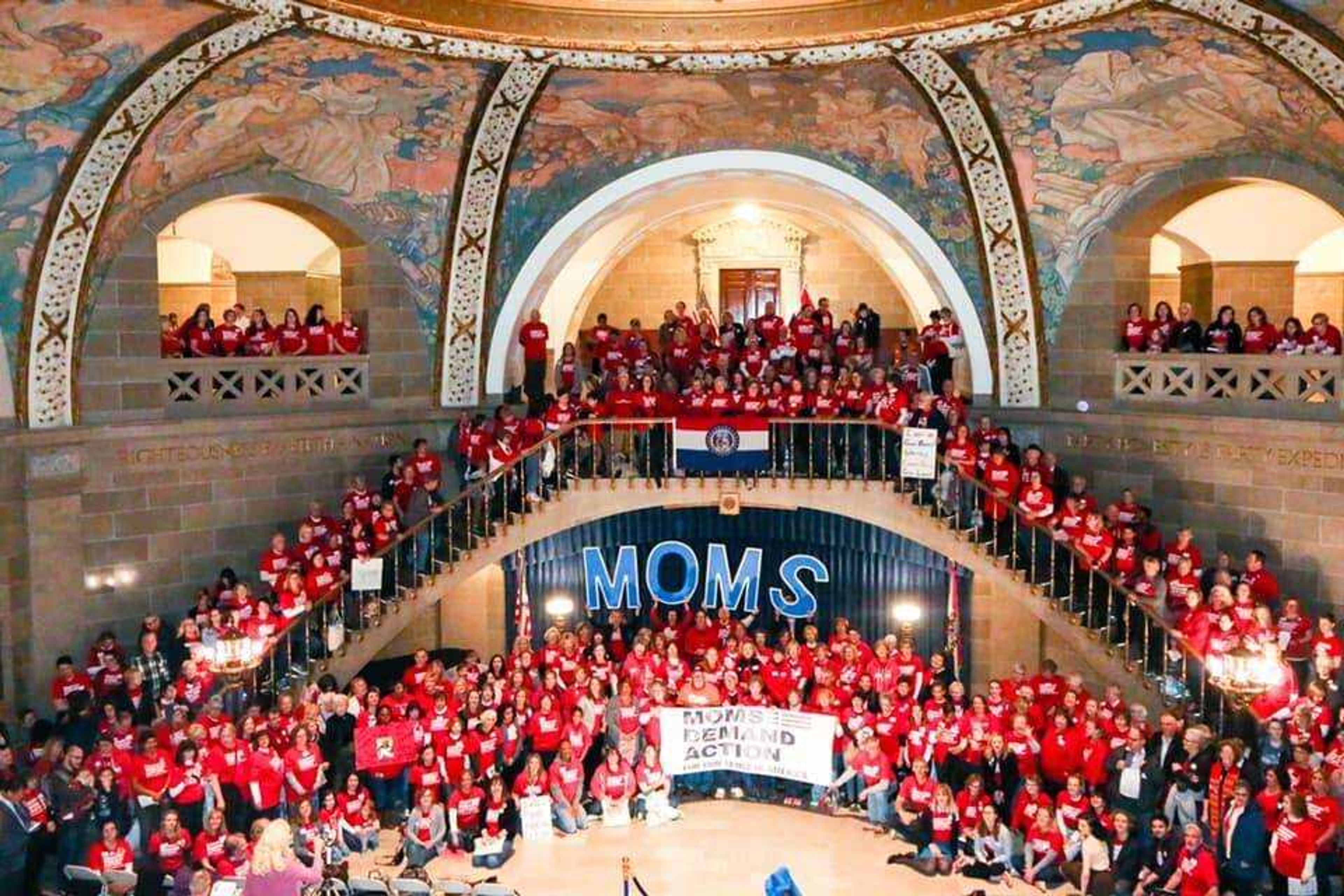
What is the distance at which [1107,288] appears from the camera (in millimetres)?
18922

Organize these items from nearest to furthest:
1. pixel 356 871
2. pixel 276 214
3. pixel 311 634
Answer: pixel 356 871 < pixel 311 634 < pixel 276 214

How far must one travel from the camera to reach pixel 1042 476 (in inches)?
685

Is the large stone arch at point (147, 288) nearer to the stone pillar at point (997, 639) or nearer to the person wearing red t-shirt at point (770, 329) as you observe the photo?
the person wearing red t-shirt at point (770, 329)

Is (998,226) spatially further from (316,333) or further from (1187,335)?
(316,333)

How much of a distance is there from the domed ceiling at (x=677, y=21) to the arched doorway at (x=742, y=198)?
3792 millimetres

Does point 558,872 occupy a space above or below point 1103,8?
below

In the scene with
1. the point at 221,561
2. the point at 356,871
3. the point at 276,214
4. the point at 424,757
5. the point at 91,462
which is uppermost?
the point at 276,214

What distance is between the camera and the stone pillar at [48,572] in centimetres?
1698

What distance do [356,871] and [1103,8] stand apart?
36.3 ft

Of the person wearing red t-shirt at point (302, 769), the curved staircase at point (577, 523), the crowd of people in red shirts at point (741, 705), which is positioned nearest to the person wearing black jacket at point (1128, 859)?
the crowd of people in red shirts at point (741, 705)

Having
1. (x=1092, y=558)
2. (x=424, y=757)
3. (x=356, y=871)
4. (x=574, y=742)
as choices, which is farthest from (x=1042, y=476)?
(x=356, y=871)

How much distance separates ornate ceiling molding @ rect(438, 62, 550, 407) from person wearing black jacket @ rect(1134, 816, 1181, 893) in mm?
10763

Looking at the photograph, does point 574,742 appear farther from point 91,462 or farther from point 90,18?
point 90,18

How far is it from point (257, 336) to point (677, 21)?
698 cm
